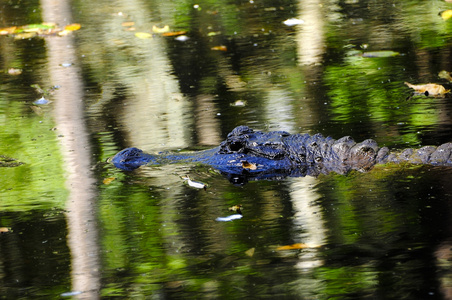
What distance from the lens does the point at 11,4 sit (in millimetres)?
15258

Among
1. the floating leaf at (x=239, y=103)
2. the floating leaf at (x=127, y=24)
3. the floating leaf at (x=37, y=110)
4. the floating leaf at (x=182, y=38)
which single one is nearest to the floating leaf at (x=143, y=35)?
the floating leaf at (x=182, y=38)

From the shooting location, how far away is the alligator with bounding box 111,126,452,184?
619cm

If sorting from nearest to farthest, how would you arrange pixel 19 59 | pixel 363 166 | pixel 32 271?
pixel 32 271, pixel 363 166, pixel 19 59

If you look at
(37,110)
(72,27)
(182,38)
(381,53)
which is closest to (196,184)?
(37,110)

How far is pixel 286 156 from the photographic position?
21.3 feet

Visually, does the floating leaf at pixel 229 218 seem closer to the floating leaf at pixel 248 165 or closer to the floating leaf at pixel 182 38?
the floating leaf at pixel 248 165

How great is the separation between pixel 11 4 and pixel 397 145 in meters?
10.7

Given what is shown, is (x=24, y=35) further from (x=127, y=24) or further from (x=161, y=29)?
(x=161, y=29)

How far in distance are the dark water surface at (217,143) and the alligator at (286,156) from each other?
0.12 m

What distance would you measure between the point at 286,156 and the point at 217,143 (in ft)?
2.84

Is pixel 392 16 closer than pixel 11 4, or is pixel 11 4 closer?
pixel 392 16

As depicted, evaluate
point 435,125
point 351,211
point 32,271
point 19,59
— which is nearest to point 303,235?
point 351,211

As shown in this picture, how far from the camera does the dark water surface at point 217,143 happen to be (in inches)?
181

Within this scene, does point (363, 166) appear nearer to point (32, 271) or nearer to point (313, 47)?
point (32, 271)
